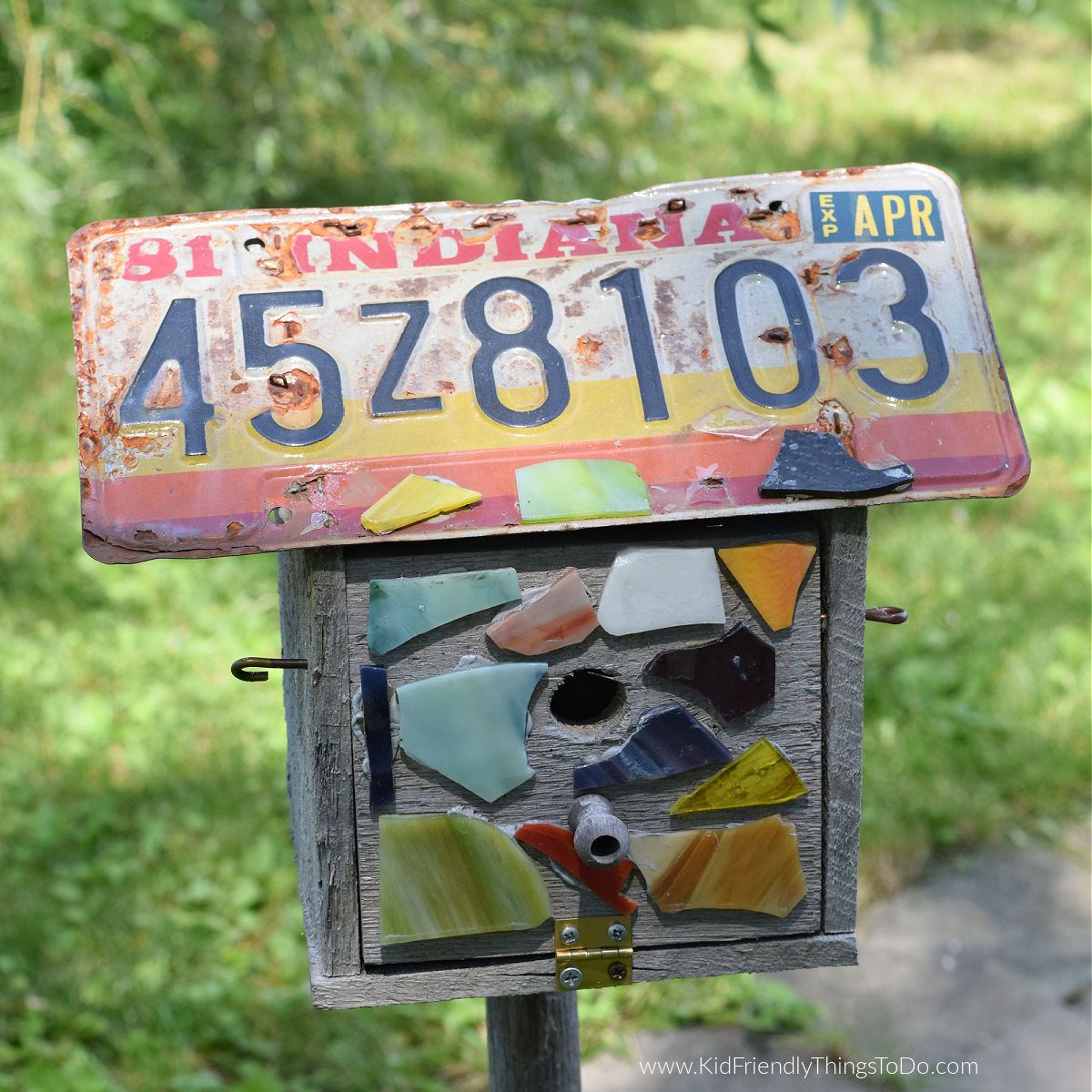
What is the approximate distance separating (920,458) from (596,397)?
0.39m

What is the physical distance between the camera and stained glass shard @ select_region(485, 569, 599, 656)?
4.93 feet

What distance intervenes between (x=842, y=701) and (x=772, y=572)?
0.67 ft

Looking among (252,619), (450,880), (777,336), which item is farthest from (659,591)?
(252,619)

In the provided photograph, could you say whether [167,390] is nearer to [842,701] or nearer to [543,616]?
[543,616]

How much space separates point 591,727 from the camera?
1574 millimetres

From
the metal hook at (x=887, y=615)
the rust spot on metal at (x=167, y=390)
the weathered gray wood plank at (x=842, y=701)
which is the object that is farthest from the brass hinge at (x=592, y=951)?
the rust spot on metal at (x=167, y=390)

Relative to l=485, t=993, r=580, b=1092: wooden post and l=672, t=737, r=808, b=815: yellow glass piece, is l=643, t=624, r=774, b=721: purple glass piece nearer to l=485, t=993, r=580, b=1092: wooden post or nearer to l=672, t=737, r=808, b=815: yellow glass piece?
l=672, t=737, r=808, b=815: yellow glass piece

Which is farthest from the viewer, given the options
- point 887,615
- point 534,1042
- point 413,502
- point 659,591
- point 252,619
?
point 252,619

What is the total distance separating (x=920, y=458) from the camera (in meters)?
1.47

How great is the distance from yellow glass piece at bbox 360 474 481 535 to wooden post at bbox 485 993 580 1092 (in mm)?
808

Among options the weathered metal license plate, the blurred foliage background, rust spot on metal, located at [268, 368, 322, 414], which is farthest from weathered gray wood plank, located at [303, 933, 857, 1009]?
the blurred foliage background

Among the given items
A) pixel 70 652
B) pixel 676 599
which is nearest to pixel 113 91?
pixel 70 652

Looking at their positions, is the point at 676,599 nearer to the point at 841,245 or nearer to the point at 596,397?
the point at 596,397

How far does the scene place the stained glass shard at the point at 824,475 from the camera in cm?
144
